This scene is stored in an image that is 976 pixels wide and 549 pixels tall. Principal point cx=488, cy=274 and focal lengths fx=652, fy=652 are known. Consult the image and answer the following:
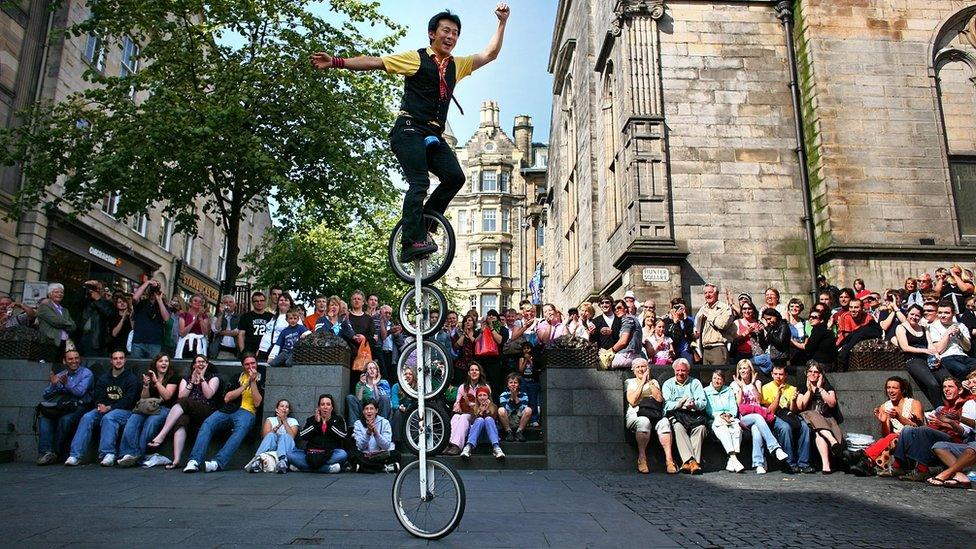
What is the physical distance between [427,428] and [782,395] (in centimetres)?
738

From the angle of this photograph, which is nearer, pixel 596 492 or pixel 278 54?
pixel 596 492

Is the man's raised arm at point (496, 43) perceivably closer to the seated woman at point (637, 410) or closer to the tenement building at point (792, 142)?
the seated woman at point (637, 410)

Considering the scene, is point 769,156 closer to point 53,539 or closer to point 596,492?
point 596,492

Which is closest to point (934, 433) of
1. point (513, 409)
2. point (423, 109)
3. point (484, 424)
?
point (513, 409)

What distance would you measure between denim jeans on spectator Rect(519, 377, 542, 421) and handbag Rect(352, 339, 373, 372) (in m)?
2.81

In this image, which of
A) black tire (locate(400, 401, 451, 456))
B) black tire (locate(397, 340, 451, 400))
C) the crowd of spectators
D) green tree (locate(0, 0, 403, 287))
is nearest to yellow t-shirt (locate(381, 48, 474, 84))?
black tire (locate(397, 340, 451, 400))

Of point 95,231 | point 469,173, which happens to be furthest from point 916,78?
point 469,173

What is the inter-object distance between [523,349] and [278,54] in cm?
1181

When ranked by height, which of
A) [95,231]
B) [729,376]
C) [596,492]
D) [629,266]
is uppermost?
[95,231]

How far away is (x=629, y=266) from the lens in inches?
701

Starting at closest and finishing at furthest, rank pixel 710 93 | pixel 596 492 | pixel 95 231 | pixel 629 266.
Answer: pixel 596 492 < pixel 629 266 < pixel 710 93 < pixel 95 231

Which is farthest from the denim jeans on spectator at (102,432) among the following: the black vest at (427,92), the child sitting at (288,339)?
the black vest at (427,92)

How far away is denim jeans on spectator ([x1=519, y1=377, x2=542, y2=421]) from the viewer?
1195 cm

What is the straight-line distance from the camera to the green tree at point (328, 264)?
31.6 meters
